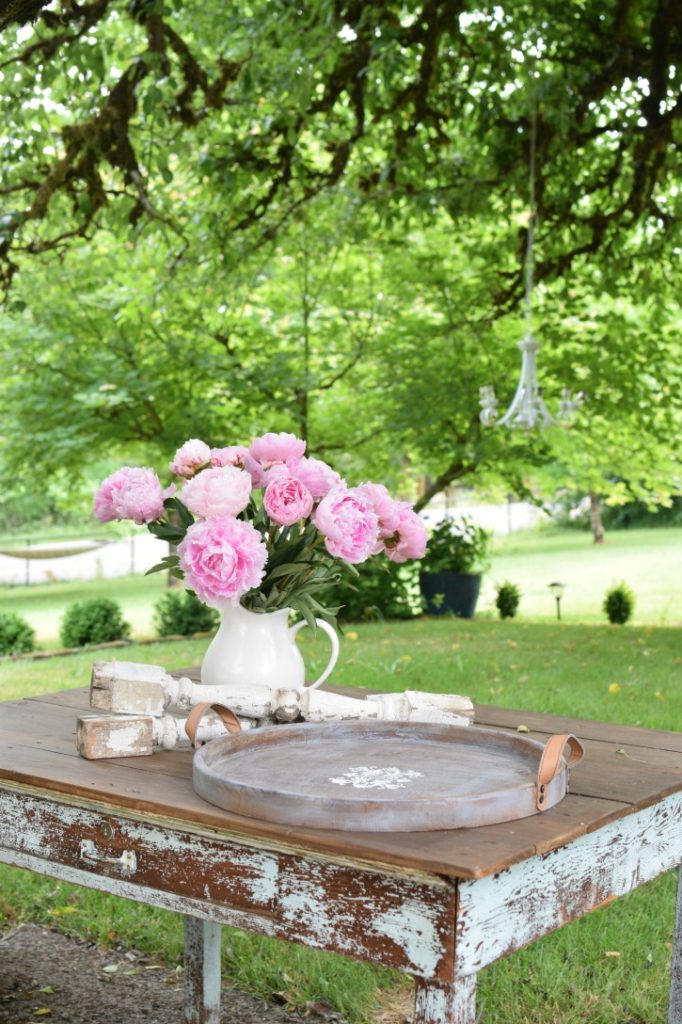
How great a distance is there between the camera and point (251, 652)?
2293 millimetres

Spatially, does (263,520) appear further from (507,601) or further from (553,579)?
(553,579)

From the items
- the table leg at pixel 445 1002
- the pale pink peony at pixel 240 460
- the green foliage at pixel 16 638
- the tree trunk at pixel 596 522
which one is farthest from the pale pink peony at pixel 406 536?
the tree trunk at pixel 596 522

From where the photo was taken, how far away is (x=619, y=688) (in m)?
5.85

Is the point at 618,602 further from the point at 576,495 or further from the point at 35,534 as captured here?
the point at 35,534

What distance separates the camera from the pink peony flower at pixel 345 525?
2.16m

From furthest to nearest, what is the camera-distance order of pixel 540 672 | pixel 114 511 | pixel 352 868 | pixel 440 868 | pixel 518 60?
pixel 518 60 → pixel 540 672 → pixel 114 511 → pixel 352 868 → pixel 440 868

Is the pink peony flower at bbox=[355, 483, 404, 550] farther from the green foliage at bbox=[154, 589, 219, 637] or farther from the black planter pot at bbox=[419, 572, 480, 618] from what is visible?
the black planter pot at bbox=[419, 572, 480, 618]

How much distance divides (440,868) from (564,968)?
1.66 metres

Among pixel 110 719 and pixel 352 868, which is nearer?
pixel 352 868

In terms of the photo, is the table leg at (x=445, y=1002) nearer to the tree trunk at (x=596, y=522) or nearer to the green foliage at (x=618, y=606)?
the green foliage at (x=618, y=606)

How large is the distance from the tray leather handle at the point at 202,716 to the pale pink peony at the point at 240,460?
1.64 ft

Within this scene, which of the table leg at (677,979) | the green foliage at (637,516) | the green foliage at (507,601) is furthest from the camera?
the green foliage at (637,516)

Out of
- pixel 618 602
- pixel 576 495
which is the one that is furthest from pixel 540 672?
pixel 576 495

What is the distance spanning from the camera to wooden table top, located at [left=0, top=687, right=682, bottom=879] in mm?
1427
